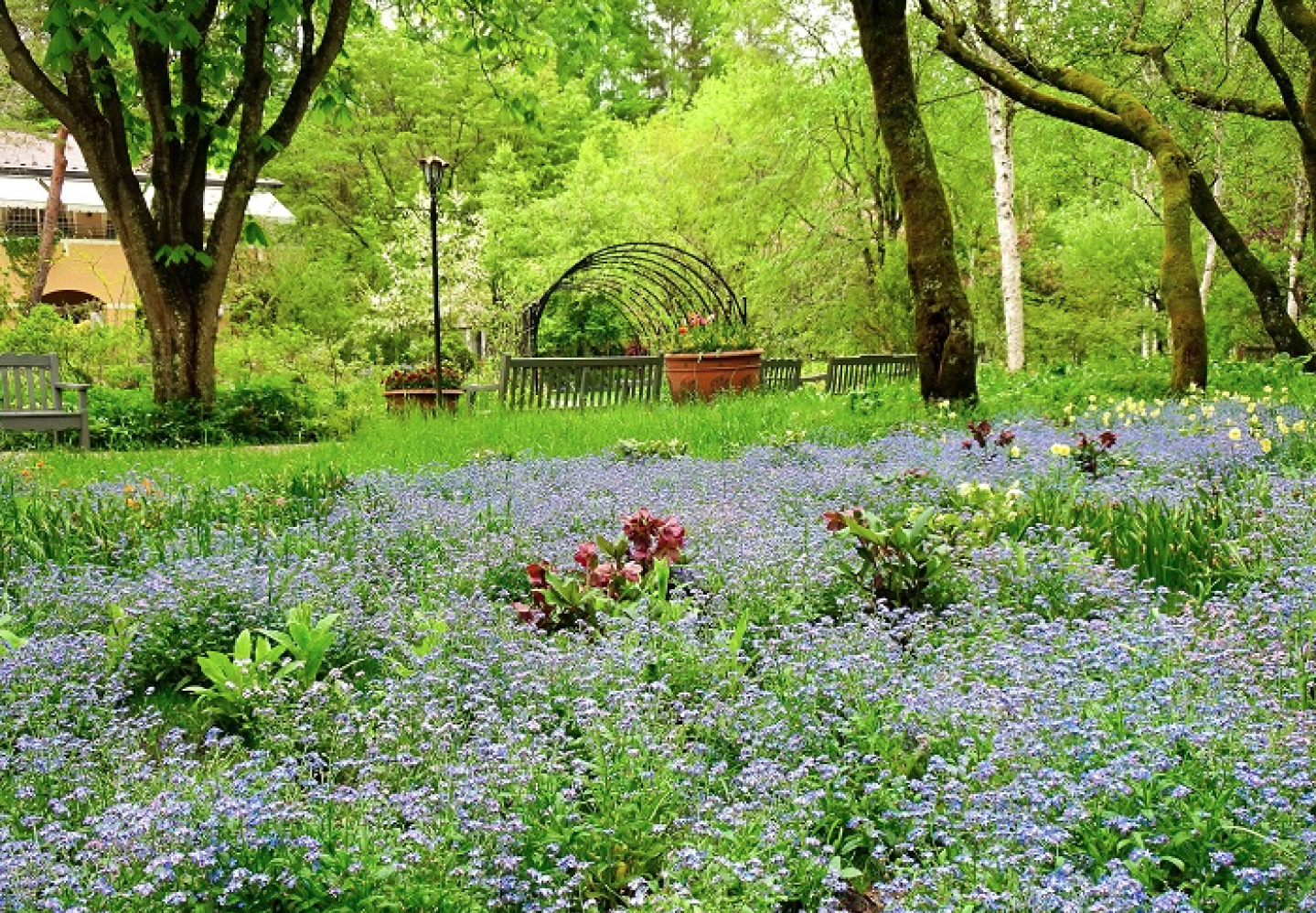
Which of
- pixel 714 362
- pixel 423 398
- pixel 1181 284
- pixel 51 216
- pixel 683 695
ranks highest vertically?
pixel 51 216

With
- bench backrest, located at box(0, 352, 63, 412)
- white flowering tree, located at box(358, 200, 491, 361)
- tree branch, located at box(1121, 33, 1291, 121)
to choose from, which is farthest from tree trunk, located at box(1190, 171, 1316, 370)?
white flowering tree, located at box(358, 200, 491, 361)

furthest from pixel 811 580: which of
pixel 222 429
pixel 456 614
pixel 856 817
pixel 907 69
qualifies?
pixel 222 429

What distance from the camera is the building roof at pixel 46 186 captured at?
94.4ft

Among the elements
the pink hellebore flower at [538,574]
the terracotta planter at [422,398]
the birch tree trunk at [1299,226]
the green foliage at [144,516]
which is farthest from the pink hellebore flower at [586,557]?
the birch tree trunk at [1299,226]

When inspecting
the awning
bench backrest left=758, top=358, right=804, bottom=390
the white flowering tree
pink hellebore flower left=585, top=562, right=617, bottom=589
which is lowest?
pink hellebore flower left=585, top=562, right=617, bottom=589

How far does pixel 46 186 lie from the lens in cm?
3030

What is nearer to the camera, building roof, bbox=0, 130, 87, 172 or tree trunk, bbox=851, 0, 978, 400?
tree trunk, bbox=851, 0, 978, 400

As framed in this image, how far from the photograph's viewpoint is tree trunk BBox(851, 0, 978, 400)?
8750mm

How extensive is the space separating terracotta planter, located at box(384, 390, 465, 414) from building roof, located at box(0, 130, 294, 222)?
1552 cm

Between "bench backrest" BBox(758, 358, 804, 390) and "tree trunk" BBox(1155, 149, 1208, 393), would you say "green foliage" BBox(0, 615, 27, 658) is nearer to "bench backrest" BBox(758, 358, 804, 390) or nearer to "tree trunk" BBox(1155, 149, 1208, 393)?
"tree trunk" BBox(1155, 149, 1208, 393)

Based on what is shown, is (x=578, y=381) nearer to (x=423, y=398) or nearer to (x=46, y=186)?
(x=423, y=398)

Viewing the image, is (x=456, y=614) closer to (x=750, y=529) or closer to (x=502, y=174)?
(x=750, y=529)

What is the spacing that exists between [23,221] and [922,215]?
37.1 meters

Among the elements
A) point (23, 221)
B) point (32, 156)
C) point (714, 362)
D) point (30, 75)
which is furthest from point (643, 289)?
point (23, 221)
